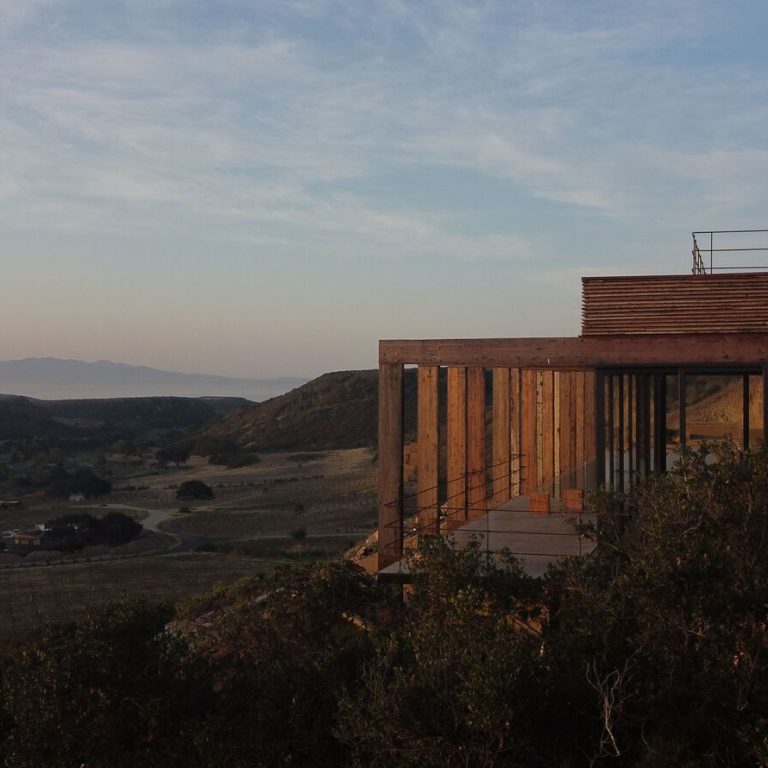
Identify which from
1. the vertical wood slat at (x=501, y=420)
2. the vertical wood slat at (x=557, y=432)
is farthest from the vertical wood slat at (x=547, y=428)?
the vertical wood slat at (x=501, y=420)

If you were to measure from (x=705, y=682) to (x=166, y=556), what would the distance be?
28192mm

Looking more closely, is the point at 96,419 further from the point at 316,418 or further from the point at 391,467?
the point at 391,467

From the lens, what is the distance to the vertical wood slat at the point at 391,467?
45.9 feet

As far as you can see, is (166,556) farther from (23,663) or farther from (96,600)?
(23,663)

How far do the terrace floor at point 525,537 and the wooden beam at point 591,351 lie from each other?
2.29 m

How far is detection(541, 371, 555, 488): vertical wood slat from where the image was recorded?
68.6ft

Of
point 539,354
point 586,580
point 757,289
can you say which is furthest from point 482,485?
point 586,580

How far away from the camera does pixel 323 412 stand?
317 feet

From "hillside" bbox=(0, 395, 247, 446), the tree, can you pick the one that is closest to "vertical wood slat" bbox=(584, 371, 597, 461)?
the tree

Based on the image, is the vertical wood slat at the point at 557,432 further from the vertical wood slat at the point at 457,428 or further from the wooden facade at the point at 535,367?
the vertical wood slat at the point at 457,428

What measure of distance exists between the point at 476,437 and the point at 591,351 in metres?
3.40

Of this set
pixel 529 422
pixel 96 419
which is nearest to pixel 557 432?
pixel 529 422

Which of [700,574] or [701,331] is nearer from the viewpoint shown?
[700,574]

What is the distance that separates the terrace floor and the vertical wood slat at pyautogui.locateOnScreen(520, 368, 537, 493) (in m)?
1.94
